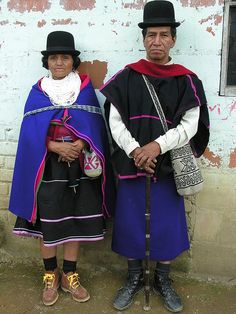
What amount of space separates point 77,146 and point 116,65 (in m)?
0.74

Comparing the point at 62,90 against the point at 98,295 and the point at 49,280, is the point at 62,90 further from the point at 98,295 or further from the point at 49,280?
the point at 98,295

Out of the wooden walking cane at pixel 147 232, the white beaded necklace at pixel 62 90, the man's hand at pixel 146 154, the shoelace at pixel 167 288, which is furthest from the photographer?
the shoelace at pixel 167 288

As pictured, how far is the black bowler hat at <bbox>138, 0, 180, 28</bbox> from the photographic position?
8.84ft

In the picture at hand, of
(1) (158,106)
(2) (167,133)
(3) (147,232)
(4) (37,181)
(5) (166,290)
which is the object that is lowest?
(5) (166,290)

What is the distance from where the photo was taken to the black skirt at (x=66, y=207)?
2.96 meters

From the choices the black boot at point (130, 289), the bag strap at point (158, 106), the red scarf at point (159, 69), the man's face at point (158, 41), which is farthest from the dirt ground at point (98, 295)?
the man's face at point (158, 41)

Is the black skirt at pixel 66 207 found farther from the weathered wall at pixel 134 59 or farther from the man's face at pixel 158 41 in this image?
the man's face at pixel 158 41

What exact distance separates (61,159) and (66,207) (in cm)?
36

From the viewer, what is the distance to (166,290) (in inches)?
120

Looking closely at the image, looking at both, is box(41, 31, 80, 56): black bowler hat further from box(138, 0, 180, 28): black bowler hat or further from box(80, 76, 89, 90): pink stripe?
box(138, 0, 180, 28): black bowler hat

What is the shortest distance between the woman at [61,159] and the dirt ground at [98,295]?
10 cm

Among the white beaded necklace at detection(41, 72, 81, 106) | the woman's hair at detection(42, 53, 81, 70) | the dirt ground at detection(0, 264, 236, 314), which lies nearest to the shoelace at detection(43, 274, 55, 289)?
the dirt ground at detection(0, 264, 236, 314)

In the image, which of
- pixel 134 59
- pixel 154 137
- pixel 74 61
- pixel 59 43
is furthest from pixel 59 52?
pixel 154 137

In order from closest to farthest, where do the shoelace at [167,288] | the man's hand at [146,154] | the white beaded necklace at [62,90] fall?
1. the man's hand at [146,154]
2. the white beaded necklace at [62,90]
3. the shoelace at [167,288]
